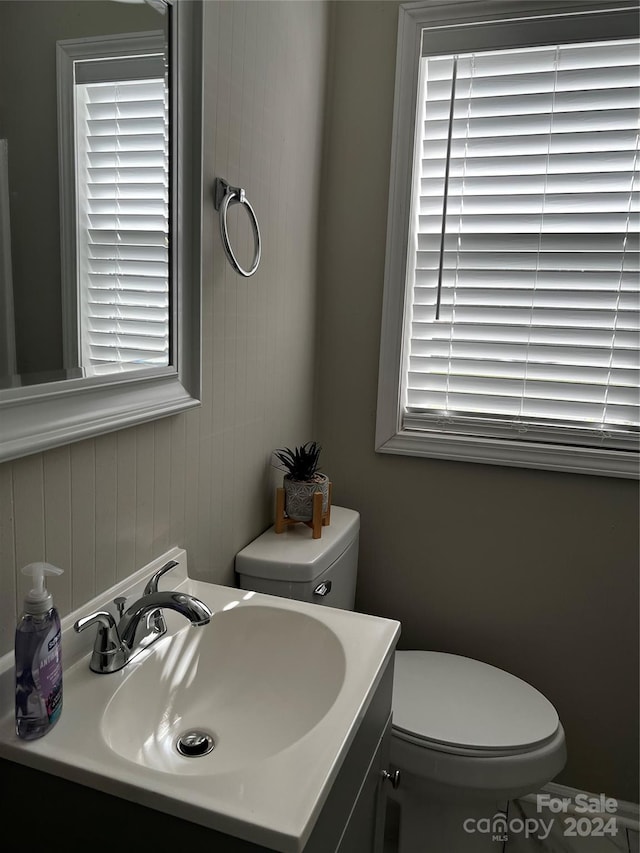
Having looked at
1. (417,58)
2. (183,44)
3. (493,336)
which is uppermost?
(417,58)

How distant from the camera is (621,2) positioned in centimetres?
152

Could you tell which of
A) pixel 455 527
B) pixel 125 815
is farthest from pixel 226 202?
pixel 455 527

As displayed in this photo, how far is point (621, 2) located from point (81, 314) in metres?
1.49

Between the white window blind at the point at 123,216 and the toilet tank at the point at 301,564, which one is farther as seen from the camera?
the toilet tank at the point at 301,564

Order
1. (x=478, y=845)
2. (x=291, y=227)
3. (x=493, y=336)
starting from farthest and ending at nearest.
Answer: (x=493, y=336) → (x=291, y=227) → (x=478, y=845)

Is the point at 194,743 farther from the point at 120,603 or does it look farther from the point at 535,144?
the point at 535,144

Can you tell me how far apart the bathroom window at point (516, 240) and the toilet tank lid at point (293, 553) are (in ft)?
1.23

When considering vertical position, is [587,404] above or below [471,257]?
below

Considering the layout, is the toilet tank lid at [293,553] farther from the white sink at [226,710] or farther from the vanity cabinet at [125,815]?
the vanity cabinet at [125,815]

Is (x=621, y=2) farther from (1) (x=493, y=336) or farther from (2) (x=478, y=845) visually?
(2) (x=478, y=845)

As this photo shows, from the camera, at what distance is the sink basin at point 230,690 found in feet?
2.90

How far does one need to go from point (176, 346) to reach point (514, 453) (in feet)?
3.31

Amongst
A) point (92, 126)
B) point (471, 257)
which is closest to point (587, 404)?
point (471, 257)

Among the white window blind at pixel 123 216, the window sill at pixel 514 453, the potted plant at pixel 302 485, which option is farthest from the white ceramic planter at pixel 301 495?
the white window blind at pixel 123 216
